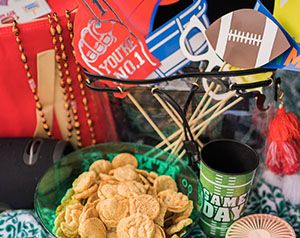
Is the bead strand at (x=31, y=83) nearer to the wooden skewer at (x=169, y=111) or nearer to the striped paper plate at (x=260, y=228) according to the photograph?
the wooden skewer at (x=169, y=111)

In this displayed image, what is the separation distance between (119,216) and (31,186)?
0.22 m

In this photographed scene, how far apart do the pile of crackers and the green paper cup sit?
0.04m

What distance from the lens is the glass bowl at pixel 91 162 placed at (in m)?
0.75

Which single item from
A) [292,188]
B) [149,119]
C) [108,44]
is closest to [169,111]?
[149,119]

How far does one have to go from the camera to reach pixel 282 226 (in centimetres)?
67

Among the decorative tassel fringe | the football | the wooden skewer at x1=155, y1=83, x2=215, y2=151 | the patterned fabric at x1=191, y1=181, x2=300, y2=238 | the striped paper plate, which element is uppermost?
the football

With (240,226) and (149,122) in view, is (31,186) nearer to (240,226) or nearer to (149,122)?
(149,122)

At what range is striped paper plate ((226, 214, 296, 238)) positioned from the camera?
655 millimetres

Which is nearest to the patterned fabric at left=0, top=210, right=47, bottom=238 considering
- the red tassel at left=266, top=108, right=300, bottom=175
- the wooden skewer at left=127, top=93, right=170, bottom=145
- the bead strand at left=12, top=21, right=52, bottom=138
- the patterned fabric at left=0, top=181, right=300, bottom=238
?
the patterned fabric at left=0, top=181, right=300, bottom=238

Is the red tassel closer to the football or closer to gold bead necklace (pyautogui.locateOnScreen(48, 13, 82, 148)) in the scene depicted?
the football

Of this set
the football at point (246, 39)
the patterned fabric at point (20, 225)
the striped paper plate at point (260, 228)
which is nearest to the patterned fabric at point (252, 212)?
the patterned fabric at point (20, 225)

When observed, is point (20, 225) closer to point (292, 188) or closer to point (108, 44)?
point (108, 44)

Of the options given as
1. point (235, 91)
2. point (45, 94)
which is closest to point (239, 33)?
point (235, 91)

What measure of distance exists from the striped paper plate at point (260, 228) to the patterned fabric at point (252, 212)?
11 centimetres
